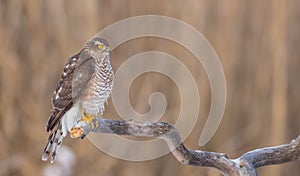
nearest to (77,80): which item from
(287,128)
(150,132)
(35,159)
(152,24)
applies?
(150,132)

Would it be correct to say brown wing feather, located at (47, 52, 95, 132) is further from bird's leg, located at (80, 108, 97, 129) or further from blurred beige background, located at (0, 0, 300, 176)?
blurred beige background, located at (0, 0, 300, 176)

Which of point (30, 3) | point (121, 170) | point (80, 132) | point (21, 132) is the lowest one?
point (121, 170)

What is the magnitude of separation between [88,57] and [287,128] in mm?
1794

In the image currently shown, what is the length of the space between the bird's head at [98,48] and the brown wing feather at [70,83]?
0.02m

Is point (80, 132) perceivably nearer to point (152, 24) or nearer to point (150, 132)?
point (150, 132)

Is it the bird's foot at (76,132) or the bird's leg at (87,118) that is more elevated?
the bird's leg at (87,118)

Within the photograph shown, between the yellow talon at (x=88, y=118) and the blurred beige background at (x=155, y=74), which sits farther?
the blurred beige background at (x=155, y=74)

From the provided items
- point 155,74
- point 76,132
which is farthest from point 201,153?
point 155,74

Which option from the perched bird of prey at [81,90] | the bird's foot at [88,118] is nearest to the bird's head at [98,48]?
the perched bird of prey at [81,90]

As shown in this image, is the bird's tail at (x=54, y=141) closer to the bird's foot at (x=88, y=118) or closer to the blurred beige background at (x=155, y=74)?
the bird's foot at (x=88, y=118)

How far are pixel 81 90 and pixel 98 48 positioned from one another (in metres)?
0.11

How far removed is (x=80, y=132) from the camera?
2.80 feet

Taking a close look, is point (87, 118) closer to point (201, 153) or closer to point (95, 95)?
point (95, 95)

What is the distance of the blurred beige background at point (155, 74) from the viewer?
2.31 metres
